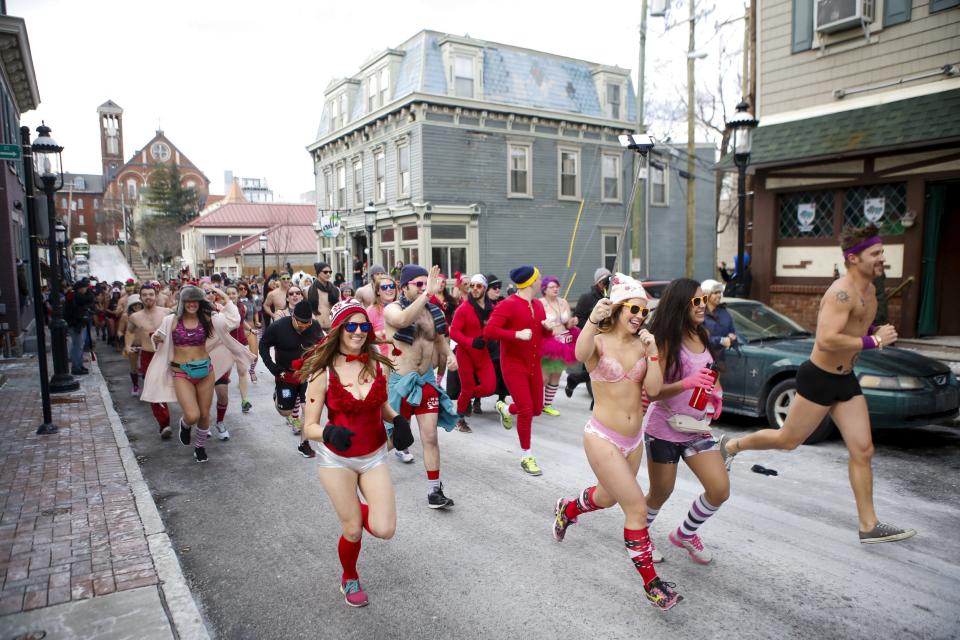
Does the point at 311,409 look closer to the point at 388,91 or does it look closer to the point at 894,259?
the point at 894,259

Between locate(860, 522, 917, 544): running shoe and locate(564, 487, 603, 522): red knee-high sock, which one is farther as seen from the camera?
locate(860, 522, 917, 544): running shoe

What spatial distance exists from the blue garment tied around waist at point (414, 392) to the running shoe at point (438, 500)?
539 mm

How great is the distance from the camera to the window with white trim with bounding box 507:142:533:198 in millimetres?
26562

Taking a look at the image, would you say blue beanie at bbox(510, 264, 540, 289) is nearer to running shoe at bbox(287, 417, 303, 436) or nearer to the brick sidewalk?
running shoe at bbox(287, 417, 303, 436)

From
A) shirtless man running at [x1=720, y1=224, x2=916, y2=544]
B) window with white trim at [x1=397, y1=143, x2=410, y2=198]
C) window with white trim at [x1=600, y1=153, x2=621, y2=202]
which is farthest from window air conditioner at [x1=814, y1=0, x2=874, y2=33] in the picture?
window with white trim at [x1=397, y1=143, x2=410, y2=198]

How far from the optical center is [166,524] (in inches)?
211

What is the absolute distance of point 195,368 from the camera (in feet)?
23.6

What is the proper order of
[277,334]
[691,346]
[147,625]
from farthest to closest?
[277,334] → [691,346] → [147,625]

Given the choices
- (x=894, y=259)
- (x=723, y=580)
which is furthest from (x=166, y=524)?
(x=894, y=259)

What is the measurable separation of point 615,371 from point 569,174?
24963 mm

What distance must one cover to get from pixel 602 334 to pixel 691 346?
2.08 feet

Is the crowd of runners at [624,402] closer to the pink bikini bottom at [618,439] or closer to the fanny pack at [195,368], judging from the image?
the pink bikini bottom at [618,439]

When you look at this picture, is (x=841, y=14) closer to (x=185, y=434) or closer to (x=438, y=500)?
(x=438, y=500)

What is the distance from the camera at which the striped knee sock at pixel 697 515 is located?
4113 mm
